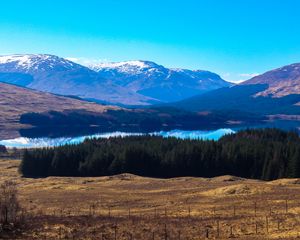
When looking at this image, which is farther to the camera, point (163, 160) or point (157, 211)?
point (163, 160)

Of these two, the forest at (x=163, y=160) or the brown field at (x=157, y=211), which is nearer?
the brown field at (x=157, y=211)

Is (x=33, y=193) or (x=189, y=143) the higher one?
(x=189, y=143)

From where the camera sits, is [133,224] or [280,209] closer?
[133,224]

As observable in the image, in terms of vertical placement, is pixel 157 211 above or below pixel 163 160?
below

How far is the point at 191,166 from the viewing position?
5123 inches

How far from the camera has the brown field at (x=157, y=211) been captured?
146 ft

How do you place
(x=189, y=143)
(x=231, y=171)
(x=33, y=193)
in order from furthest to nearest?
(x=189, y=143) → (x=231, y=171) → (x=33, y=193)

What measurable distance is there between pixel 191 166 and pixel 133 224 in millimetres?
81960

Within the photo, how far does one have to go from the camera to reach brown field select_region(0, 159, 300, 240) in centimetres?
4447

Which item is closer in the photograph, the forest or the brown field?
the brown field

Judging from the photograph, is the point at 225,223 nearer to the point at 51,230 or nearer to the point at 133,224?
the point at 133,224

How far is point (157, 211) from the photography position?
61875 millimetres

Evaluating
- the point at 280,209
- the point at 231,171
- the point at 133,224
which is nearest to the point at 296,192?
the point at 280,209

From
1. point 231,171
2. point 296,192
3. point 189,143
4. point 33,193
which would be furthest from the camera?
point 189,143
